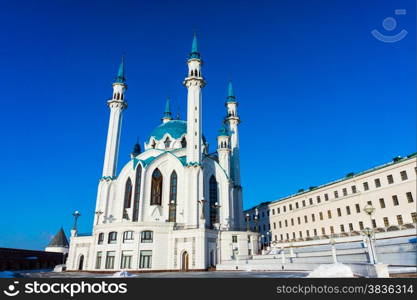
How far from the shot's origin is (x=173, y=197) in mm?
45281

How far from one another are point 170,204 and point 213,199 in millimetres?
7605

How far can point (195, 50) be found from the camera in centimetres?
5388

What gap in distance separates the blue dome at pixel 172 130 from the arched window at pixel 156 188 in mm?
11943

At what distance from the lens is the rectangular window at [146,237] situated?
3772 cm

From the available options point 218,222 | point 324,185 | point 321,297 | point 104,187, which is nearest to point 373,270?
point 321,297

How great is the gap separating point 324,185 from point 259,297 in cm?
4431

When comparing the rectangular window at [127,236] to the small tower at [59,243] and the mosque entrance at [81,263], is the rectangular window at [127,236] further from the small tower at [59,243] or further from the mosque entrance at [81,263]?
the small tower at [59,243]

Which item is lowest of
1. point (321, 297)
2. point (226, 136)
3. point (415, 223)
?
point (321, 297)

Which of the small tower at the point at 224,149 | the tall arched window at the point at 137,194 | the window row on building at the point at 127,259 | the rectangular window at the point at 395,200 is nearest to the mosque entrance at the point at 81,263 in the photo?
the window row on building at the point at 127,259

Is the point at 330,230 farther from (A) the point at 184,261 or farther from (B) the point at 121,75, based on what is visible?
(B) the point at 121,75

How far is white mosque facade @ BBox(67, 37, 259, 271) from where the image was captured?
37594 mm

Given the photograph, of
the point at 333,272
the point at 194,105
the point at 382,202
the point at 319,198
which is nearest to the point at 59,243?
the point at 194,105

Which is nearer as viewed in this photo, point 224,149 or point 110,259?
point 110,259

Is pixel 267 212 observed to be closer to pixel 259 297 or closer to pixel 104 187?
pixel 104 187
